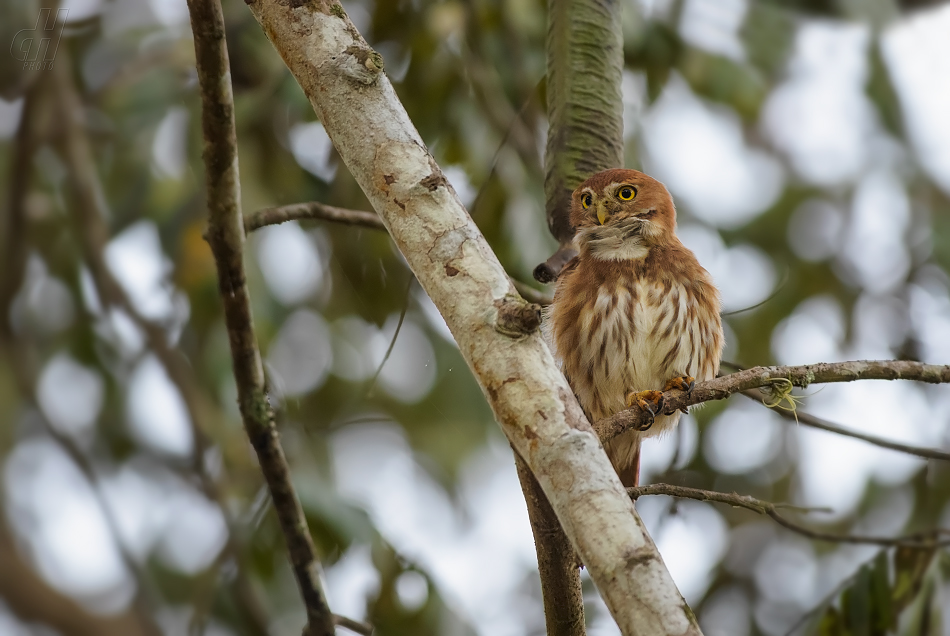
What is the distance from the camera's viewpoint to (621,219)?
383 cm

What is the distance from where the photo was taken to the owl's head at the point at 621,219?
12.4 ft

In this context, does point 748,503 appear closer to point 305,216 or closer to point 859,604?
point 305,216

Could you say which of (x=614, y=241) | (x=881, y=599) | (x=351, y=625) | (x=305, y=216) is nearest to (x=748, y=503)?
(x=351, y=625)

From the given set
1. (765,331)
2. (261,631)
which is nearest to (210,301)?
(261,631)

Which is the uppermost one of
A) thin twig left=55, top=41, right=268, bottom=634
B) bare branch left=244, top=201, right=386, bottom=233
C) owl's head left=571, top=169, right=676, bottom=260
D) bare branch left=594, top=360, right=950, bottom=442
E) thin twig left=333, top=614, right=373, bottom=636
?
thin twig left=55, top=41, right=268, bottom=634

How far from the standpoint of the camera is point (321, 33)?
2.23m

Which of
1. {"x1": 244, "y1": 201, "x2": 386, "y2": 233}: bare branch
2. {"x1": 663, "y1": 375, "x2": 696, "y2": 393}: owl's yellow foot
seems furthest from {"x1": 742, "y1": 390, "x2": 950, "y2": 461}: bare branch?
{"x1": 244, "y1": 201, "x2": 386, "y2": 233}: bare branch

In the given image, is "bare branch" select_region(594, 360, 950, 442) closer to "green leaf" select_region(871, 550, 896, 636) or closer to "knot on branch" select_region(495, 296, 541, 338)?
"knot on branch" select_region(495, 296, 541, 338)

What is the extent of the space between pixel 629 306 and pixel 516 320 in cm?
180

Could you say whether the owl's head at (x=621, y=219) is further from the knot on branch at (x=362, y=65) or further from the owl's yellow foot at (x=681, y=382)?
the knot on branch at (x=362, y=65)

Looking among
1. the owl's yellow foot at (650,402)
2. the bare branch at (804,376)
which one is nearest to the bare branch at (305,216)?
the bare branch at (804,376)

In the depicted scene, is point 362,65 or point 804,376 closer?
point 362,65

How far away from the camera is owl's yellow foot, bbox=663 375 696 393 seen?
3457 millimetres

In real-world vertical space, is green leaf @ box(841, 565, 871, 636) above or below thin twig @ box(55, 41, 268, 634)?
below
